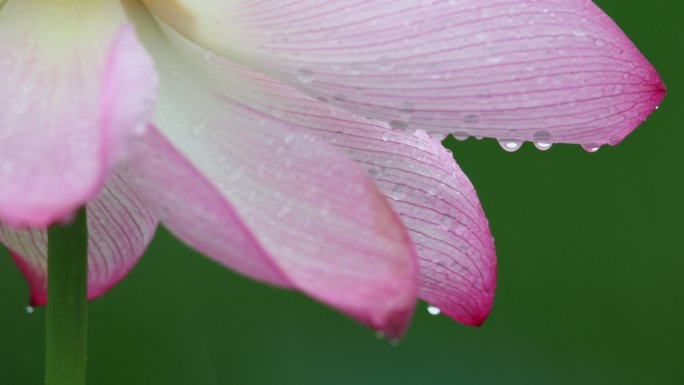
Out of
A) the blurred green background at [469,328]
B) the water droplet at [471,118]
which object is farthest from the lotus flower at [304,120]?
the blurred green background at [469,328]

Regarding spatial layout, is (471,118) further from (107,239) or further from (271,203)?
(107,239)

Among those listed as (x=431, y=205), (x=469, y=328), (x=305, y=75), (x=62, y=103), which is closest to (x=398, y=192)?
(x=431, y=205)

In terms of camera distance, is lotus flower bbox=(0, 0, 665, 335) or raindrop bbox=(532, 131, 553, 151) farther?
raindrop bbox=(532, 131, 553, 151)

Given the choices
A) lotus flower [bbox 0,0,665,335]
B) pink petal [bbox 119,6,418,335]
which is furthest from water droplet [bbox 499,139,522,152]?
pink petal [bbox 119,6,418,335]

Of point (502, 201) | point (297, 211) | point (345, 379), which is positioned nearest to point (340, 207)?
point (297, 211)

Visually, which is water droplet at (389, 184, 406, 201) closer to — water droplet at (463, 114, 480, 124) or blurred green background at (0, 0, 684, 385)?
water droplet at (463, 114, 480, 124)

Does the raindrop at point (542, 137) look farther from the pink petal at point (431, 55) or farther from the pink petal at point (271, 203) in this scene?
the pink petal at point (271, 203)
